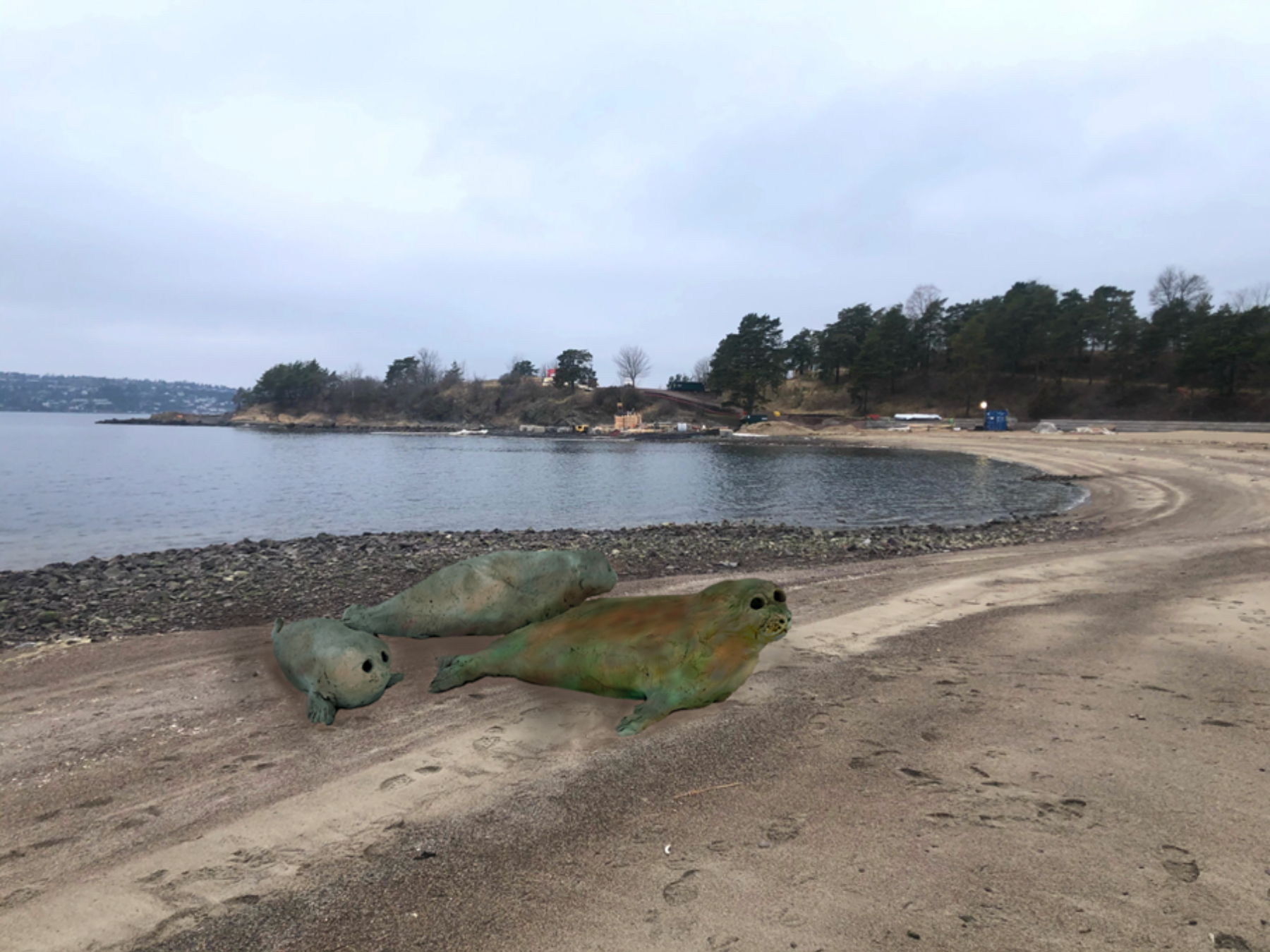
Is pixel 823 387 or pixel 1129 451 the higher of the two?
pixel 823 387

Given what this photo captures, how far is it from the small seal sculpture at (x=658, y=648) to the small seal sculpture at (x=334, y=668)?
520mm

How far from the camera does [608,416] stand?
415ft

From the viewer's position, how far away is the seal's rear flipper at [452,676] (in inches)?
229

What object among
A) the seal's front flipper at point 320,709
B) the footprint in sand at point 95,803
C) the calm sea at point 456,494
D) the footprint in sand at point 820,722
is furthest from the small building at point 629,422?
the footprint in sand at point 95,803

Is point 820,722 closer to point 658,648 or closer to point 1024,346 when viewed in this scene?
point 658,648

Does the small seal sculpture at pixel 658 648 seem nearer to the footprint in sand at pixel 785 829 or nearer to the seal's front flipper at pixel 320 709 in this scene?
the seal's front flipper at pixel 320 709

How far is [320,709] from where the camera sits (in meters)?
5.33

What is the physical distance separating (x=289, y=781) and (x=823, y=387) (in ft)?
372

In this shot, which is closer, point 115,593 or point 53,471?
point 115,593

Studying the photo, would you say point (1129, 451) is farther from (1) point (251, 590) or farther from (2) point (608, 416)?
(2) point (608, 416)

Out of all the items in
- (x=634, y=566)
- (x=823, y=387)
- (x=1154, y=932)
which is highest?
(x=823, y=387)

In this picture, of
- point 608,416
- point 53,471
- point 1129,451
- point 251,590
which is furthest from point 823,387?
point 251,590

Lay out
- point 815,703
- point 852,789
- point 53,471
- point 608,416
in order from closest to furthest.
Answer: point 852,789
point 815,703
point 53,471
point 608,416

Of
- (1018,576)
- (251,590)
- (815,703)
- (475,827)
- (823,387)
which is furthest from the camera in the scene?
(823,387)
